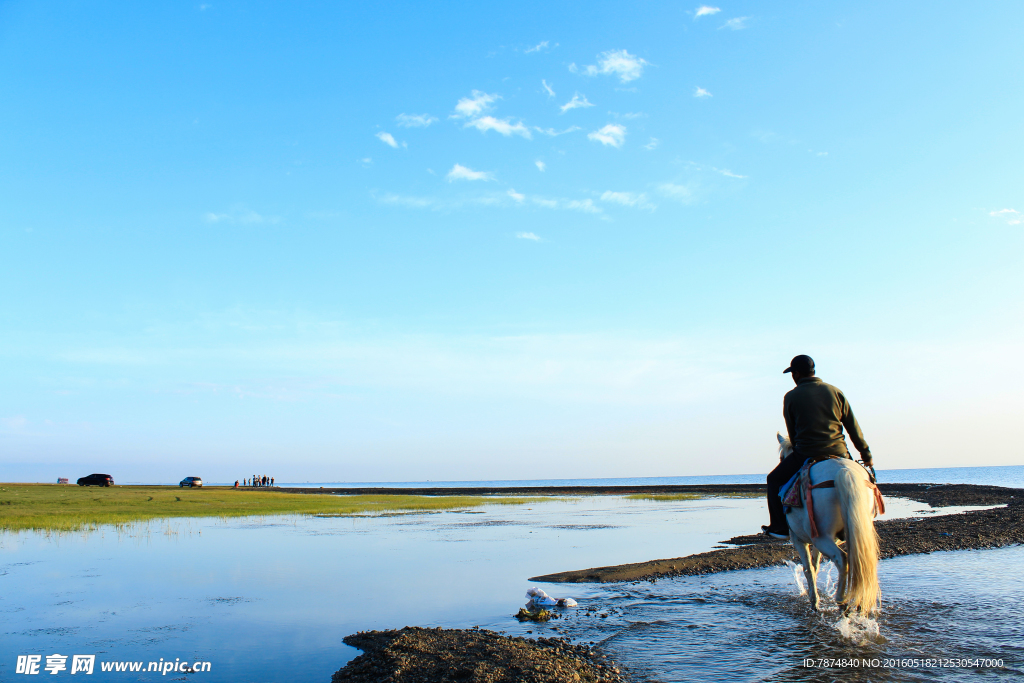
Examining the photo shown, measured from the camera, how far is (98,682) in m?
7.30

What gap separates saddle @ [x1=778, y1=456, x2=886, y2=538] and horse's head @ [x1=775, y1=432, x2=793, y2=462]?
0.63 m

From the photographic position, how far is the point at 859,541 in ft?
24.8

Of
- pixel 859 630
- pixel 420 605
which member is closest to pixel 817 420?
pixel 859 630

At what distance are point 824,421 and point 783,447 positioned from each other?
1387 mm

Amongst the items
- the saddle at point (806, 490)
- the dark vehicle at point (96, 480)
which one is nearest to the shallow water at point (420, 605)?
the saddle at point (806, 490)

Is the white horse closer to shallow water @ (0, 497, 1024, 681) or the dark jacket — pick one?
the dark jacket

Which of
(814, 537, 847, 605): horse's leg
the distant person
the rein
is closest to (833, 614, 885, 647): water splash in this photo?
→ (814, 537, 847, 605): horse's leg

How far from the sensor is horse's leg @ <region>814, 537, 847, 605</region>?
7988 millimetres

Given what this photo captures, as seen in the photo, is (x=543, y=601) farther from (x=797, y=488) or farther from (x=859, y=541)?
(x=859, y=541)

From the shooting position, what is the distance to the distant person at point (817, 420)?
8.78 m

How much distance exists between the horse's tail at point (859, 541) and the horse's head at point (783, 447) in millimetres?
1877

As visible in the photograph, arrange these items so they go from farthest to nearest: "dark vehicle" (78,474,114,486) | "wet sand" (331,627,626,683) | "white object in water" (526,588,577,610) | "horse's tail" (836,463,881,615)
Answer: "dark vehicle" (78,474,114,486) → "white object in water" (526,588,577,610) → "horse's tail" (836,463,881,615) → "wet sand" (331,627,626,683)

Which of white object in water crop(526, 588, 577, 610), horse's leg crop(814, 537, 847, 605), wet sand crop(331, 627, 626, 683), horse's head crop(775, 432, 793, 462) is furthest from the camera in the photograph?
white object in water crop(526, 588, 577, 610)

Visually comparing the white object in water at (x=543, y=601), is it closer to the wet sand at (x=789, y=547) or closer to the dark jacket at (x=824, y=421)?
the wet sand at (x=789, y=547)
